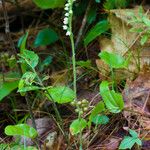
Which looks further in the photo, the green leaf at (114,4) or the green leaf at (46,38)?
the green leaf at (46,38)

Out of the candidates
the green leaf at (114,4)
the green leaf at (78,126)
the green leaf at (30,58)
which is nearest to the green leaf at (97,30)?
the green leaf at (114,4)

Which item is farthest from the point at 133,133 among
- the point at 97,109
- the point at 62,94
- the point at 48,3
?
the point at 48,3

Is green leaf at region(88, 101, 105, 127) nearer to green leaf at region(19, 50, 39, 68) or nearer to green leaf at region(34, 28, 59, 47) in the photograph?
green leaf at region(19, 50, 39, 68)

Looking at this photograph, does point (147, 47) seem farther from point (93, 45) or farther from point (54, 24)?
point (54, 24)

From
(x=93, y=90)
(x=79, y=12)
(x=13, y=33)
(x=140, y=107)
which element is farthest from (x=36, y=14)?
(x=140, y=107)

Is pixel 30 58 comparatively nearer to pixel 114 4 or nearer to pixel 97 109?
pixel 97 109

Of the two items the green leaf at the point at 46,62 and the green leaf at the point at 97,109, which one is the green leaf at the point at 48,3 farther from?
the green leaf at the point at 97,109
